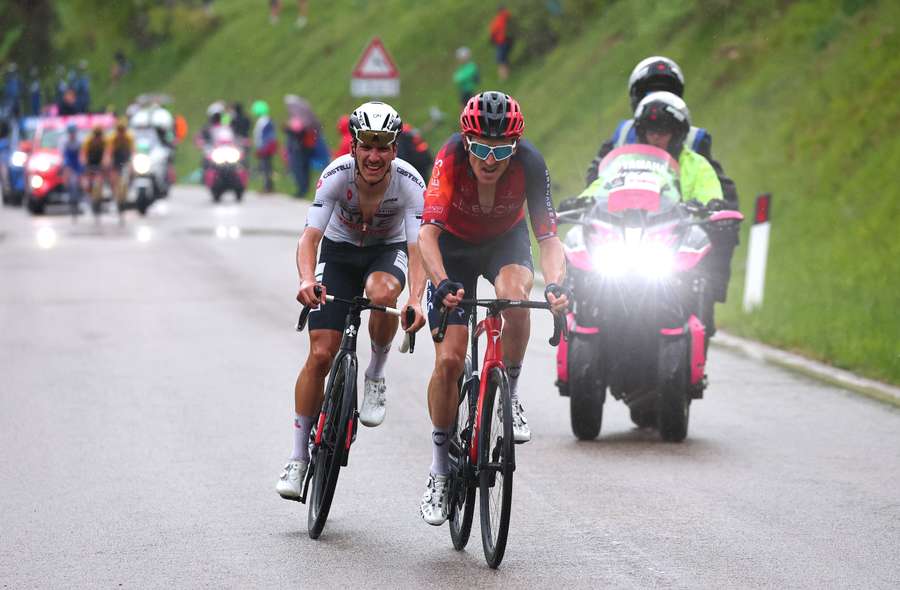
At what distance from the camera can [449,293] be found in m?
7.29

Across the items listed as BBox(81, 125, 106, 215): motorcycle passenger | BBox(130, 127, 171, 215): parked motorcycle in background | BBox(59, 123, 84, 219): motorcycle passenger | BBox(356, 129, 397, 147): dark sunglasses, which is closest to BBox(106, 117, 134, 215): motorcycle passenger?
BBox(81, 125, 106, 215): motorcycle passenger

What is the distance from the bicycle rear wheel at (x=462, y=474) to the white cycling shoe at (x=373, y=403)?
1.83ft

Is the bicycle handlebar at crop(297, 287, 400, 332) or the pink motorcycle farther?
the pink motorcycle

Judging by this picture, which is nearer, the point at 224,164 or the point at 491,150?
the point at 491,150

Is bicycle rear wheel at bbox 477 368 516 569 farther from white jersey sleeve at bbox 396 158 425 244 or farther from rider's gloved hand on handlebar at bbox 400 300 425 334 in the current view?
white jersey sleeve at bbox 396 158 425 244

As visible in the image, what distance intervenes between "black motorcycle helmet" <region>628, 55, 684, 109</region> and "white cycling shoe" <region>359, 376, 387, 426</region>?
13.1 feet

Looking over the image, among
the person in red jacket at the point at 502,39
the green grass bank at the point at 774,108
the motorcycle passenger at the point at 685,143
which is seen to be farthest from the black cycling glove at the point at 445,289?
the person in red jacket at the point at 502,39

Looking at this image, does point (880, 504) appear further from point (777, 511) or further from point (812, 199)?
point (812, 199)

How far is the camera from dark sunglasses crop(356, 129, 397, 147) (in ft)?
25.5

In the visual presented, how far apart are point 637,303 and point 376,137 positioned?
2.78m

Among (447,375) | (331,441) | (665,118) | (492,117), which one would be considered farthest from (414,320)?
(665,118)

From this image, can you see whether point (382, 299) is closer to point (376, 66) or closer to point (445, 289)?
point (445, 289)

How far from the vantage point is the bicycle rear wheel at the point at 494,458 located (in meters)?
7.03

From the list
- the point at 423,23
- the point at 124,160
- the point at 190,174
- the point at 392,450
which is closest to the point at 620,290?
the point at 392,450
